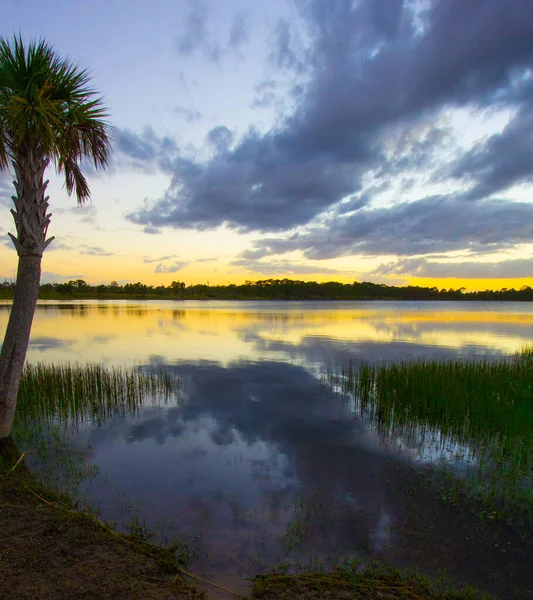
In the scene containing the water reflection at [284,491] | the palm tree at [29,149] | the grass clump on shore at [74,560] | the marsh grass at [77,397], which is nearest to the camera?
the grass clump on shore at [74,560]

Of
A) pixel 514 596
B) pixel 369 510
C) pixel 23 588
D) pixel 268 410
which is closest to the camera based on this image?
pixel 23 588

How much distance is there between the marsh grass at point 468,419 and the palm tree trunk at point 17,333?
1102 cm

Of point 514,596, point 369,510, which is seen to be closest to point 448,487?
point 369,510

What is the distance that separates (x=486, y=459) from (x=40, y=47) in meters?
16.0

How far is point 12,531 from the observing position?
5.41 metres

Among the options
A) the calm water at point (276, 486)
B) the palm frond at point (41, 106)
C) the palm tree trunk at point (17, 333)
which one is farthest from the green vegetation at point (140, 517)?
the palm frond at point (41, 106)

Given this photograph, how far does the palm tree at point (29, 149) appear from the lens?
8.69 m

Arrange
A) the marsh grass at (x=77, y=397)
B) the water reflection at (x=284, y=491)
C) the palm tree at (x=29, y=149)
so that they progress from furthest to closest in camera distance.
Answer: the marsh grass at (x=77, y=397) → the palm tree at (x=29, y=149) → the water reflection at (x=284, y=491)

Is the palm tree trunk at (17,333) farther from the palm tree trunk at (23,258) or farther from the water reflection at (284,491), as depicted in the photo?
the water reflection at (284,491)

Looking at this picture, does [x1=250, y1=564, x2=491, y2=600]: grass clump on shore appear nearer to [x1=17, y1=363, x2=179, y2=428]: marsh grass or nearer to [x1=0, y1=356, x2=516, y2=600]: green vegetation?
[x1=0, y1=356, x2=516, y2=600]: green vegetation

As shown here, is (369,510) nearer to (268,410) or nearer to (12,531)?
(12,531)

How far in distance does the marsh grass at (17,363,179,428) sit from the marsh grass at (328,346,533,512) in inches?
381

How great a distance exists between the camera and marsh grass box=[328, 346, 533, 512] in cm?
874

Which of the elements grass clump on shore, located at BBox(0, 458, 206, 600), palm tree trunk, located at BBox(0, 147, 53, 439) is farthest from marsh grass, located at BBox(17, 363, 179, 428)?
grass clump on shore, located at BBox(0, 458, 206, 600)
